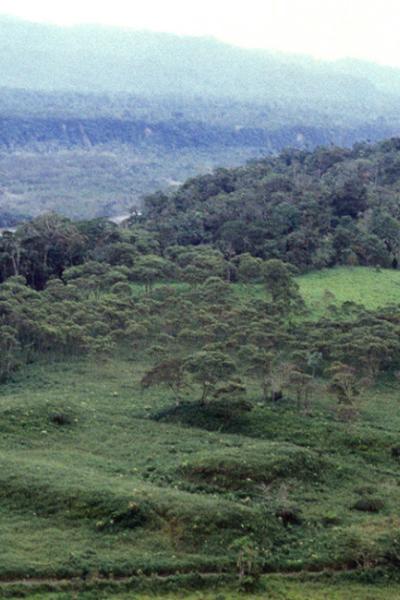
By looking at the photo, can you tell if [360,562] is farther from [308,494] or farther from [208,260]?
[208,260]

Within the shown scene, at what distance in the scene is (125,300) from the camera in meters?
63.9

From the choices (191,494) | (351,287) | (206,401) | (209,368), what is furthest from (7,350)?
(351,287)

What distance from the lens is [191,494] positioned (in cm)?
3431

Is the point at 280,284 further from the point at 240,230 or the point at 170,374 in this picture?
the point at 240,230

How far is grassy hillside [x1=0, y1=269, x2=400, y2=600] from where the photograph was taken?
29094mm

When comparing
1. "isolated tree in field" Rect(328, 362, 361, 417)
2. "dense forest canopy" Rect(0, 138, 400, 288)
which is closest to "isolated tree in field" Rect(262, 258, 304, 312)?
"dense forest canopy" Rect(0, 138, 400, 288)

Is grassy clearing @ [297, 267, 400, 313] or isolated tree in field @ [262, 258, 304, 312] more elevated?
isolated tree in field @ [262, 258, 304, 312]

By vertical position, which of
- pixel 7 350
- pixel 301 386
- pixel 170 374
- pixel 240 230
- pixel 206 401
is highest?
pixel 240 230

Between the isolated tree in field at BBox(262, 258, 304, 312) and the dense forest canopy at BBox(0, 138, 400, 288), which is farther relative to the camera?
the dense forest canopy at BBox(0, 138, 400, 288)

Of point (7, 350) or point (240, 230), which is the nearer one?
point (7, 350)

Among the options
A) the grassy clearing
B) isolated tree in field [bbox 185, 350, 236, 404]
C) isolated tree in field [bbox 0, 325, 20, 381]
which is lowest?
isolated tree in field [bbox 0, 325, 20, 381]

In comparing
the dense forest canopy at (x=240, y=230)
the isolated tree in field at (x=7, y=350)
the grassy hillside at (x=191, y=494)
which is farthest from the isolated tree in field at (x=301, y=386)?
the dense forest canopy at (x=240, y=230)

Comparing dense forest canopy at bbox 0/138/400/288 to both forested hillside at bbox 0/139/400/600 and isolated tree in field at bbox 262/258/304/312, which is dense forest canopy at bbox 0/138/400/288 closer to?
forested hillside at bbox 0/139/400/600

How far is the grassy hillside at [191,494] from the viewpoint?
29094mm
